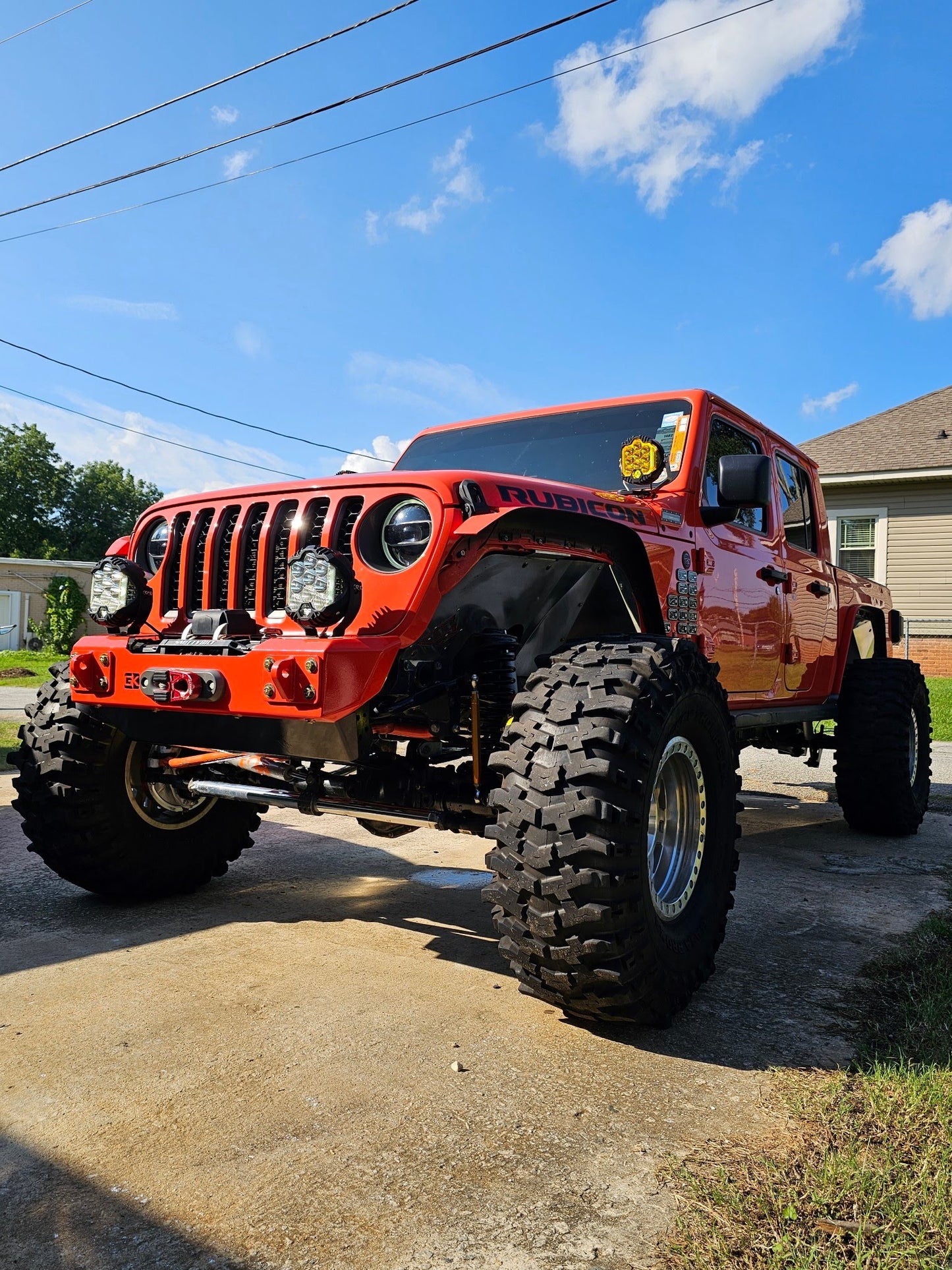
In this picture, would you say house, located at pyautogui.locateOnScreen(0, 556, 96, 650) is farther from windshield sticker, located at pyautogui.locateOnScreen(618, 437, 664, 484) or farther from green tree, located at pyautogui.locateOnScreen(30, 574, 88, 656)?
windshield sticker, located at pyautogui.locateOnScreen(618, 437, 664, 484)

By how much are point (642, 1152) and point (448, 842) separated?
367 cm

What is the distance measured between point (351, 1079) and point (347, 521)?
1.70 meters

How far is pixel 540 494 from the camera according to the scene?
3176mm

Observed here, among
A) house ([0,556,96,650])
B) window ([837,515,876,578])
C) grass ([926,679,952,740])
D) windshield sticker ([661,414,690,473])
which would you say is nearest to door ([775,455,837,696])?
windshield sticker ([661,414,690,473])

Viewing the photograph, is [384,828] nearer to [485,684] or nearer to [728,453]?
[485,684]

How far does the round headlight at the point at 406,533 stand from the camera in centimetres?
307

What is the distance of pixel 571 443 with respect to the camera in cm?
458

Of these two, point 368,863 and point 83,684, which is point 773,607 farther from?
point 83,684

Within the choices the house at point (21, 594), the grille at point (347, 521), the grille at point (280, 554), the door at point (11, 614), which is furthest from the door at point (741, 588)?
the door at point (11, 614)

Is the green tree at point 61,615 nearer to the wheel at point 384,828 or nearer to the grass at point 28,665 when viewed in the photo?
the grass at point 28,665

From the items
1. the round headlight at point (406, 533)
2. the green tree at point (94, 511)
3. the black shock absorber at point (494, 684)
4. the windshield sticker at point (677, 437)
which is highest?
the green tree at point (94, 511)

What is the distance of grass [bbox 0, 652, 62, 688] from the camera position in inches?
709

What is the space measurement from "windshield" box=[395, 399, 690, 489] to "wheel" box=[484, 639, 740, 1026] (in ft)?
4.92

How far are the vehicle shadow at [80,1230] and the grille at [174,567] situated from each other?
200cm
